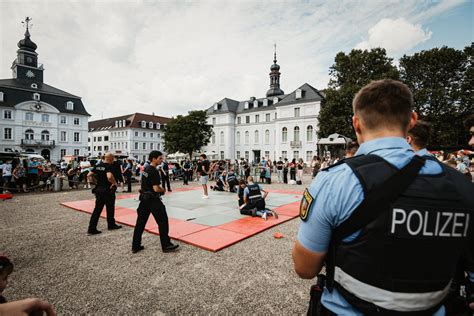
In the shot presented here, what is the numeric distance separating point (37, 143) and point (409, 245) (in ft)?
177

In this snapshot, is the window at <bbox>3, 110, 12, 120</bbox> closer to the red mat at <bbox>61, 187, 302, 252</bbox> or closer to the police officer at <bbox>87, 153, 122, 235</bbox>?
the red mat at <bbox>61, 187, 302, 252</bbox>

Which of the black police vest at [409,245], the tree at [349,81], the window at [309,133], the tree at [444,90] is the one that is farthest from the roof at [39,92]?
the tree at [444,90]

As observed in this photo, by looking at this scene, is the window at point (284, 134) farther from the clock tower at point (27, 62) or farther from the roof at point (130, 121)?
the clock tower at point (27, 62)

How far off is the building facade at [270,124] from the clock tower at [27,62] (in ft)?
119

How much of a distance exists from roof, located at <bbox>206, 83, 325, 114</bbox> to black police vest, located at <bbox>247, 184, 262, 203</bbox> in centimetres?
3745

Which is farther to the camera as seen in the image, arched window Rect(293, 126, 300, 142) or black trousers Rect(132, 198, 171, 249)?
arched window Rect(293, 126, 300, 142)

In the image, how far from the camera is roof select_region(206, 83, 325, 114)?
41.8 metres

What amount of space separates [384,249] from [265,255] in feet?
12.2

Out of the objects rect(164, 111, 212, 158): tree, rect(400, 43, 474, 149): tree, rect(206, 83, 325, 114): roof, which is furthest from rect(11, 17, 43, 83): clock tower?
rect(400, 43, 474, 149): tree

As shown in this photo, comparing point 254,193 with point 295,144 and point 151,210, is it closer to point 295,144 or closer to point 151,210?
point 151,210

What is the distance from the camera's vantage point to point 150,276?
371 centimetres

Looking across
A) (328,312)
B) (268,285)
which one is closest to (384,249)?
(328,312)

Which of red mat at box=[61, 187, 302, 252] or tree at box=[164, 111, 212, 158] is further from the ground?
tree at box=[164, 111, 212, 158]

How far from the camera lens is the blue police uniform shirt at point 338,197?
1.13 m
